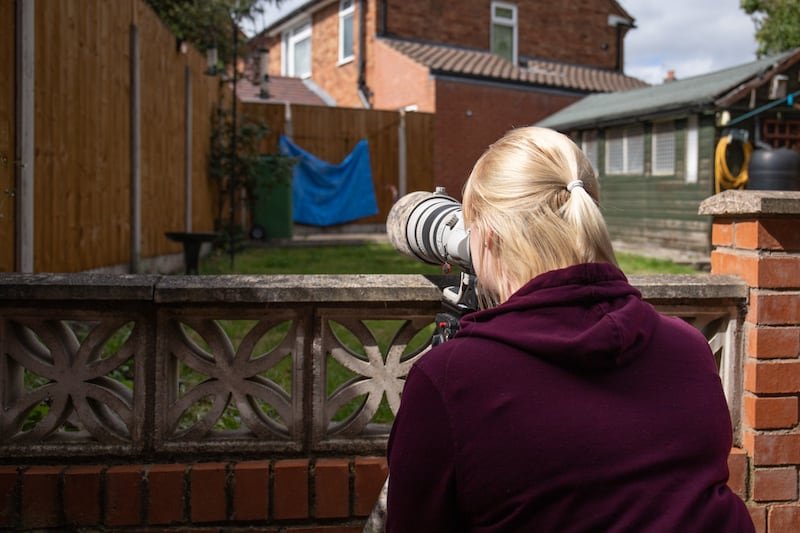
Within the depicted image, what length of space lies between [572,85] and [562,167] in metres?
23.1

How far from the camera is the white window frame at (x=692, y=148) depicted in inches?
578

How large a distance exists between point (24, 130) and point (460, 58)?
782 inches

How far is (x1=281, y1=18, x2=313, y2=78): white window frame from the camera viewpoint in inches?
1123

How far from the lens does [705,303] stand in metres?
2.60

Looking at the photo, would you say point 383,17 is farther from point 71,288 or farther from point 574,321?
point 574,321

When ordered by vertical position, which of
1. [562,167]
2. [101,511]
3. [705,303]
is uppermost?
[562,167]

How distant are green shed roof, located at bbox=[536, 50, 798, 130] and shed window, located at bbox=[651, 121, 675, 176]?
466 mm

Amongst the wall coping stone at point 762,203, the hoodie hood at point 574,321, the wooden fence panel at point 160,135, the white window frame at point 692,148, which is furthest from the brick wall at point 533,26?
the hoodie hood at point 574,321

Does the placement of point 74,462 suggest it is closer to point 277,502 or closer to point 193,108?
point 277,502

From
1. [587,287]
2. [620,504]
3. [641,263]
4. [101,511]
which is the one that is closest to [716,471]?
[620,504]

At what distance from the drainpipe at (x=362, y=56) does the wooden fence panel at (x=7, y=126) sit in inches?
807

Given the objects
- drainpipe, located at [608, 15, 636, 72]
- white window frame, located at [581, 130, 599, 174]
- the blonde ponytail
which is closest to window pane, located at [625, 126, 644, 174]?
white window frame, located at [581, 130, 599, 174]

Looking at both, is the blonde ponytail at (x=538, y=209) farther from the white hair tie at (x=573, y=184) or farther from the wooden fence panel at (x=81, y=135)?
the wooden fence panel at (x=81, y=135)

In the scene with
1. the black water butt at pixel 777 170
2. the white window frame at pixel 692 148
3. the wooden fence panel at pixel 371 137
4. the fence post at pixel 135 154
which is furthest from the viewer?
the wooden fence panel at pixel 371 137
